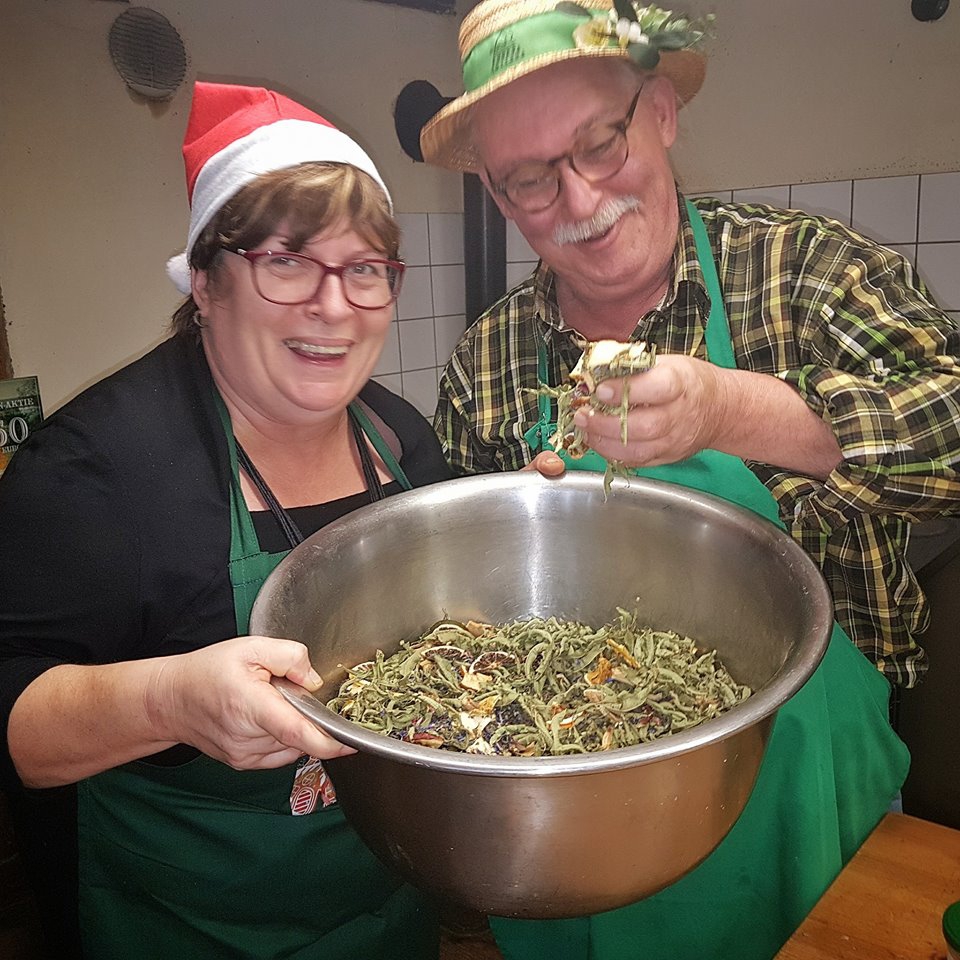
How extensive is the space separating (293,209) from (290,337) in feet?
0.42

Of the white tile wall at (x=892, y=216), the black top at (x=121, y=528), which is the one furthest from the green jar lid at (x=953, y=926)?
the white tile wall at (x=892, y=216)

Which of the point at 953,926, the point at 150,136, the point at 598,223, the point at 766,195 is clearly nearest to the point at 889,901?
the point at 953,926

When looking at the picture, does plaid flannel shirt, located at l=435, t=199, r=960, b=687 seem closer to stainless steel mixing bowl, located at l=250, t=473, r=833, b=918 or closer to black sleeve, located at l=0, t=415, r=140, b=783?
stainless steel mixing bowl, located at l=250, t=473, r=833, b=918

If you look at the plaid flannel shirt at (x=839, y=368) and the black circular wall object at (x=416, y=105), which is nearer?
the plaid flannel shirt at (x=839, y=368)

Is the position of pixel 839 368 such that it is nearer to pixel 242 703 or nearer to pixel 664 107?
pixel 664 107

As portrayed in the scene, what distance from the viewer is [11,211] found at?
1315 millimetres

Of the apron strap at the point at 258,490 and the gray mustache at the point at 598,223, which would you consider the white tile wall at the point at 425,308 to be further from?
the gray mustache at the point at 598,223

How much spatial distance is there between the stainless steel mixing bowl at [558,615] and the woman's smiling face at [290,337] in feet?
0.49

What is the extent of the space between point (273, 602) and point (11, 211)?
969mm

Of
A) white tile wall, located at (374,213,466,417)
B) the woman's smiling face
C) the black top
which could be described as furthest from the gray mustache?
white tile wall, located at (374,213,466,417)

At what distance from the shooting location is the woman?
2.52ft

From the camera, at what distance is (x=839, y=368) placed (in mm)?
908

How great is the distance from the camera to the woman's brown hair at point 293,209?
807 millimetres

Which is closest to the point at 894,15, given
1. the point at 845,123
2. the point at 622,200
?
the point at 845,123
